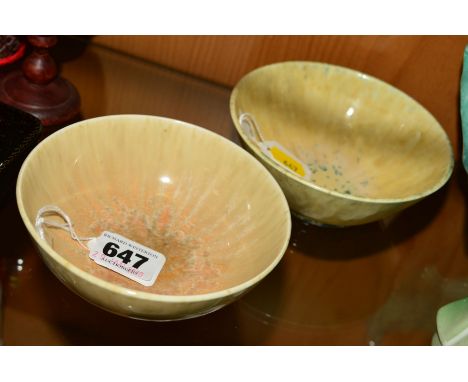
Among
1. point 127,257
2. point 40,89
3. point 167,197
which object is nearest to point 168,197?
point 167,197

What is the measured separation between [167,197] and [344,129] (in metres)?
0.33

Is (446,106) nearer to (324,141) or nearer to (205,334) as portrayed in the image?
(324,141)

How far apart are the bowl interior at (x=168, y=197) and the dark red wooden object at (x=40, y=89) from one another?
13 cm

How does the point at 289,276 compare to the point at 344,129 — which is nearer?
the point at 289,276

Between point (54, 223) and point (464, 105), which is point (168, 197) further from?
point (464, 105)

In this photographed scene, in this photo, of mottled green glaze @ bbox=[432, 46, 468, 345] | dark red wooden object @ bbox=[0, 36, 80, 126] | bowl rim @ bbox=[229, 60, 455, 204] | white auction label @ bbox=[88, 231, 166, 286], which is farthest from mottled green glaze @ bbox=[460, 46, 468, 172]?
dark red wooden object @ bbox=[0, 36, 80, 126]

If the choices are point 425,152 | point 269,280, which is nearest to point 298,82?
point 425,152

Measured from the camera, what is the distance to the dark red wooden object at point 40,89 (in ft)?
Result: 2.40

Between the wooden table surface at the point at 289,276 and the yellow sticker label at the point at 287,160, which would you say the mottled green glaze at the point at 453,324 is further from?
the yellow sticker label at the point at 287,160

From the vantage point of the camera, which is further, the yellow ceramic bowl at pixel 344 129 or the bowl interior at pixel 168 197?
the yellow ceramic bowl at pixel 344 129

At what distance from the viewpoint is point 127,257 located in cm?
61

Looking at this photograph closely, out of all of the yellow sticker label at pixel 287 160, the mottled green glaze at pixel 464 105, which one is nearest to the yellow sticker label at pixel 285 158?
the yellow sticker label at pixel 287 160

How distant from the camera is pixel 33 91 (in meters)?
0.74

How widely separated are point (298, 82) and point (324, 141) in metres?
0.10
